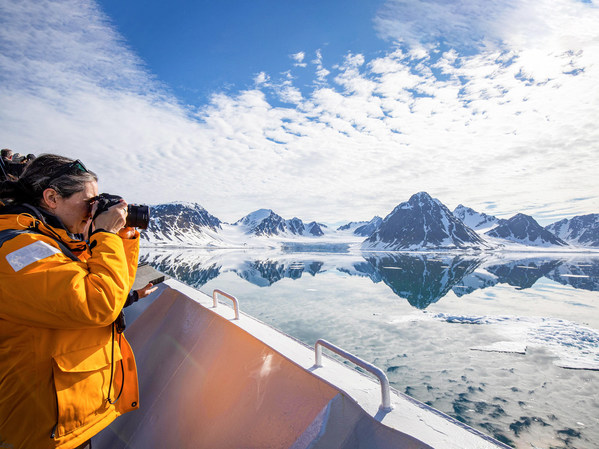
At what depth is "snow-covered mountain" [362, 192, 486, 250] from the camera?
162 metres

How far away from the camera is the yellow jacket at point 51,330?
3.47 feet

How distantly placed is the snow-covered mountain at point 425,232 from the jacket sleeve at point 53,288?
508 feet

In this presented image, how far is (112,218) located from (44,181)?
1.01ft

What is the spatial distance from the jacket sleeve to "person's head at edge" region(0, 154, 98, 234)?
270 millimetres

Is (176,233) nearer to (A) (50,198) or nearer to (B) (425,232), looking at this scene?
(B) (425,232)

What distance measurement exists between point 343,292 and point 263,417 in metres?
19.2

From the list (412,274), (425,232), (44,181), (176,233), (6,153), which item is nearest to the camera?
(44,181)

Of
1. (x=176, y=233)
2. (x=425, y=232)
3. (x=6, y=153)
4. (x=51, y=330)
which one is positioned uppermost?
(x=425, y=232)

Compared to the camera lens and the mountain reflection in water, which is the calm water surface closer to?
the mountain reflection in water

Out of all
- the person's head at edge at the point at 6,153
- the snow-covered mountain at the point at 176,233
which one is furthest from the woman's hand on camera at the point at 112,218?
the snow-covered mountain at the point at 176,233

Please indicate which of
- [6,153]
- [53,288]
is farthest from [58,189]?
[6,153]

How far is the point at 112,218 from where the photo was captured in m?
1.43

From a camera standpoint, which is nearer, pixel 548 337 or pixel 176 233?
pixel 548 337

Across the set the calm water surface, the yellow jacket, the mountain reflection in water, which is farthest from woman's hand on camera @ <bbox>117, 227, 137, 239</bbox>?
the mountain reflection in water
